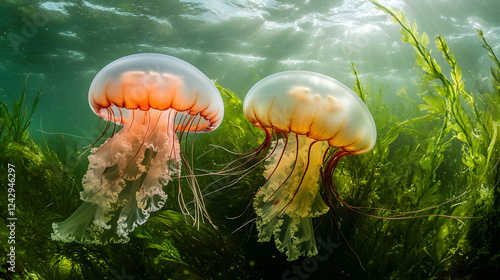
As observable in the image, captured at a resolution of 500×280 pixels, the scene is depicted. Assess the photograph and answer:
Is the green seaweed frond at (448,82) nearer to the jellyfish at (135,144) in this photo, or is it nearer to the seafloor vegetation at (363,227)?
the seafloor vegetation at (363,227)

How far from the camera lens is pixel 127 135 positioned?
2.20 metres

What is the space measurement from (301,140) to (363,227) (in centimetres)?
85

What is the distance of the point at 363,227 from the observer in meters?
2.29

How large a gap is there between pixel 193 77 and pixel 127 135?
2.30ft

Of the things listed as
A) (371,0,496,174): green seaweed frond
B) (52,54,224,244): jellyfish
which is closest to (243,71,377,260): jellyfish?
(52,54,224,244): jellyfish

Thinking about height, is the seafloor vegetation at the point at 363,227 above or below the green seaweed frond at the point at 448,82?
below

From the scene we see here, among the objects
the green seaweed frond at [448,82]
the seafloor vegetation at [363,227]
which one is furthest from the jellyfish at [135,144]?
the green seaweed frond at [448,82]

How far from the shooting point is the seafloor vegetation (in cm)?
214

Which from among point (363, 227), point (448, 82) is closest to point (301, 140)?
point (363, 227)

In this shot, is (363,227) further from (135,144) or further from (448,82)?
(135,144)

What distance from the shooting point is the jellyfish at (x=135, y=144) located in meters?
1.89

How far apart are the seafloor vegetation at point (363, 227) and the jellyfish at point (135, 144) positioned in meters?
0.37

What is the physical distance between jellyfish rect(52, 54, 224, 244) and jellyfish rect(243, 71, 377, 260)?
0.46 metres

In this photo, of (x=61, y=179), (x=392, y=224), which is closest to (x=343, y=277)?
(x=392, y=224)
